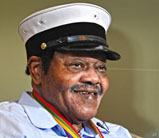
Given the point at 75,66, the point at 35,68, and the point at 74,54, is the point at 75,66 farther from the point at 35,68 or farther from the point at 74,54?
the point at 35,68

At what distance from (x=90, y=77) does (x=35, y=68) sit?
0.22m

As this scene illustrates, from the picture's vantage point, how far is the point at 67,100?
78cm

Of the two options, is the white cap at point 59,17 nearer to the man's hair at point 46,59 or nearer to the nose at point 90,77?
the man's hair at point 46,59

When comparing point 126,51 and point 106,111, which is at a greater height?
point 126,51

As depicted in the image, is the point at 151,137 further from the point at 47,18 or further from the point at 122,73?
the point at 47,18

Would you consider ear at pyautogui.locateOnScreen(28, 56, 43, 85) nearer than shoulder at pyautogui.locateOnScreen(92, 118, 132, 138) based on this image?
Yes

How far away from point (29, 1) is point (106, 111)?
0.99 m

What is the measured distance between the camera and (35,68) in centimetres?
84

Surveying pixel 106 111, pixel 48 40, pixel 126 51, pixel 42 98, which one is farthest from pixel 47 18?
pixel 106 111

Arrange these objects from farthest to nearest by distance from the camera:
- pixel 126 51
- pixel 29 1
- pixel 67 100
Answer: pixel 29 1
pixel 126 51
pixel 67 100

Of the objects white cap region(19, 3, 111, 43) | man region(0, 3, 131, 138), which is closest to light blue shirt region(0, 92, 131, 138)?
man region(0, 3, 131, 138)

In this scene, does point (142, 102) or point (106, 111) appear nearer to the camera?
point (142, 102)

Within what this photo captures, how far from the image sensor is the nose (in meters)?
0.77

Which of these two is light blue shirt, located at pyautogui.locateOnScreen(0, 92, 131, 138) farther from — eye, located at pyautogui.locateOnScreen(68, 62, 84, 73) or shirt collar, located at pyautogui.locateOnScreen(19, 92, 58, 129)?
eye, located at pyautogui.locateOnScreen(68, 62, 84, 73)
